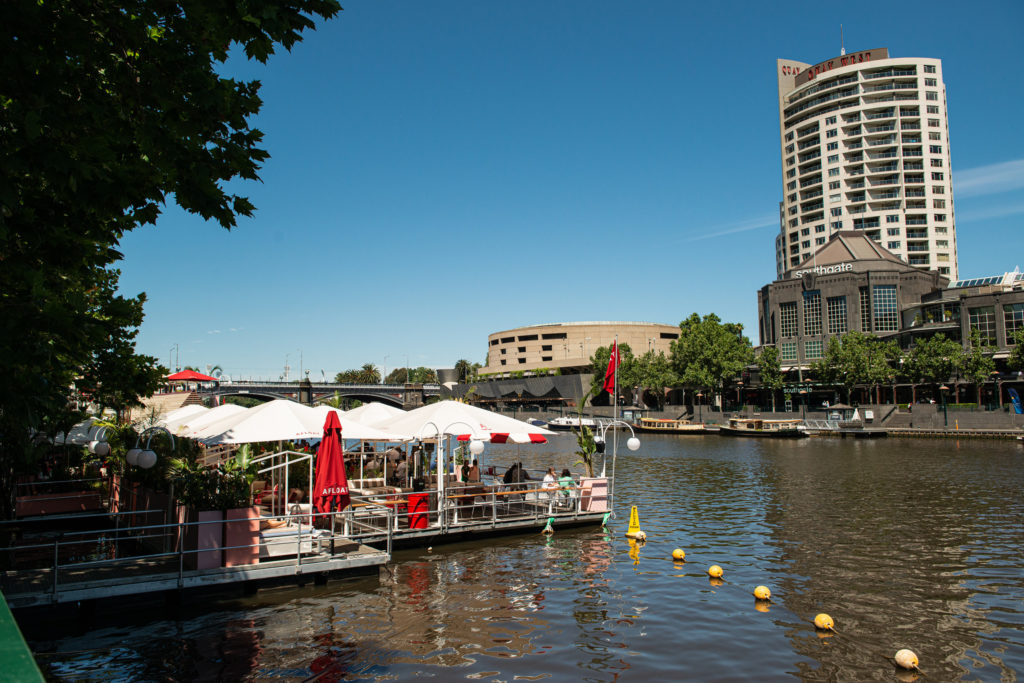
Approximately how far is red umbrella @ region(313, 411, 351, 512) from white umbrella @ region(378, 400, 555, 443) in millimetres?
3128

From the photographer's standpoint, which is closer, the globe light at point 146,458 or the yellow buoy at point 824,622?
the yellow buoy at point 824,622

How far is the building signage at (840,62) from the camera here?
403ft

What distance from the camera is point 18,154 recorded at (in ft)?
21.2

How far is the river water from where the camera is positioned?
422 inches

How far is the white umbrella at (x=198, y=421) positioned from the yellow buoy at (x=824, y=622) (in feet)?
50.7

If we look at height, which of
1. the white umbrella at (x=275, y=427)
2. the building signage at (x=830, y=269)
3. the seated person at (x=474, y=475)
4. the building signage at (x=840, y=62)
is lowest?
the seated person at (x=474, y=475)

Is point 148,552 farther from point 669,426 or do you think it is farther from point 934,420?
point 669,426

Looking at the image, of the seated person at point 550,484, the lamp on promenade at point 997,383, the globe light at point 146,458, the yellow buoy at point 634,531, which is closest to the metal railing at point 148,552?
the globe light at point 146,458

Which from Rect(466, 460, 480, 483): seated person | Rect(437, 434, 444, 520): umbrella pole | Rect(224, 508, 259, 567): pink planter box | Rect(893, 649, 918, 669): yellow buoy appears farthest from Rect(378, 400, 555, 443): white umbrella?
Rect(893, 649, 918, 669): yellow buoy

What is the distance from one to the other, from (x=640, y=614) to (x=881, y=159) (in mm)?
126002

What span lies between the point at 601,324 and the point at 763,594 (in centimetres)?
14678

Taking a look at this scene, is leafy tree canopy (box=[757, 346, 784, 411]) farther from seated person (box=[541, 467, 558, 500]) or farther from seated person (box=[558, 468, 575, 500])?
seated person (box=[541, 467, 558, 500])

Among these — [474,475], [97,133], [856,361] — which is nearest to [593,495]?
[474,475]

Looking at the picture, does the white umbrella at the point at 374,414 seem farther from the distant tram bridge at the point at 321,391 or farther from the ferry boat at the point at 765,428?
the distant tram bridge at the point at 321,391
